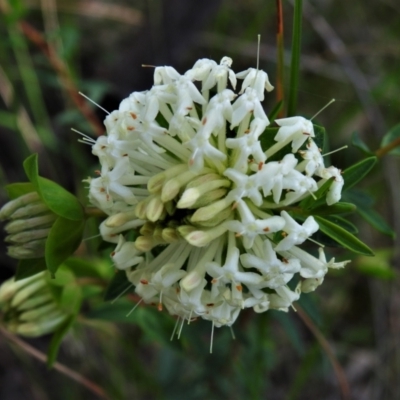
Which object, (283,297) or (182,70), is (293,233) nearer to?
(283,297)

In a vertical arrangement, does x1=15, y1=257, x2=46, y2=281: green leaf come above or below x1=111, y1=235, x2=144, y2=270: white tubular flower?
below

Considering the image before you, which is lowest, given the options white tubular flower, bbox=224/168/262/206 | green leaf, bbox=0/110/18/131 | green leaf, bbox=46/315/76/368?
green leaf, bbox=0/110/18/131

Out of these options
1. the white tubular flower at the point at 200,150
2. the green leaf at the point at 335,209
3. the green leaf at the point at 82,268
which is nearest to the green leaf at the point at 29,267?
the green leaf at the point at 82,268

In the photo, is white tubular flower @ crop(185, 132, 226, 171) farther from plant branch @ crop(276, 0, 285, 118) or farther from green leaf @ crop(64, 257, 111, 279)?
green leaf @ crop(64, 257, 111, 279)

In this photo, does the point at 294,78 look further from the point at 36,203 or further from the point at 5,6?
the point at 5,6

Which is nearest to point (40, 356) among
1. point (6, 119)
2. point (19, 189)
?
point (19, 189)

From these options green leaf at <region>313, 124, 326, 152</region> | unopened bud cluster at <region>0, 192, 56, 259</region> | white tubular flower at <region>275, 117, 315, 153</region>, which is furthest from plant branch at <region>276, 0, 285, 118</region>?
unopened bud cluster at <region>0, 192, 56, 259</region>

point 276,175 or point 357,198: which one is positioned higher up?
point 276,175

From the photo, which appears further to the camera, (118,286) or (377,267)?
(377,267)
